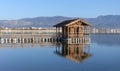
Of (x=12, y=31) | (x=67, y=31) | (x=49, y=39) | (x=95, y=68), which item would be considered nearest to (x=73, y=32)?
(x=67, y=31)

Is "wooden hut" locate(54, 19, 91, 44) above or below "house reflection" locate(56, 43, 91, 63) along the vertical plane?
above

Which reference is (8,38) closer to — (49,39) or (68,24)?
(49,39)

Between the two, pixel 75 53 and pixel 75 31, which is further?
pixel 75 31

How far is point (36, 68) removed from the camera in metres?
23.7

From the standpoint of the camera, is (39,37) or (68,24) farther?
(39,37)

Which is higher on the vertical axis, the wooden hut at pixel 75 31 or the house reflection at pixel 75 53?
the wooden hut at pixel 75 31

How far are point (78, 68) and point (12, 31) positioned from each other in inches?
1534

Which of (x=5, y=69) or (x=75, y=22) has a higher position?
(x=75, y=22)

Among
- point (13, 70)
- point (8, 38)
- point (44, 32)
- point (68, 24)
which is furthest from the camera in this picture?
point (44, 32)

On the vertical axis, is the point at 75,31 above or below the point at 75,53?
above

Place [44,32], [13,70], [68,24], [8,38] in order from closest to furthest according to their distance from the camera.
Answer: [13,70] → [68,24] → [8,38] → [44,32]

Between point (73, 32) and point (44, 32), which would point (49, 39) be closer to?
point (44, 32)

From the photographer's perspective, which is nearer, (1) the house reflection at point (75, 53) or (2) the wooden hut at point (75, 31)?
(1) the house reflection at point (75, 53)

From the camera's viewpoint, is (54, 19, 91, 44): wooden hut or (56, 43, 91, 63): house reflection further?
(54, 19, 91, 44): wooden hut
